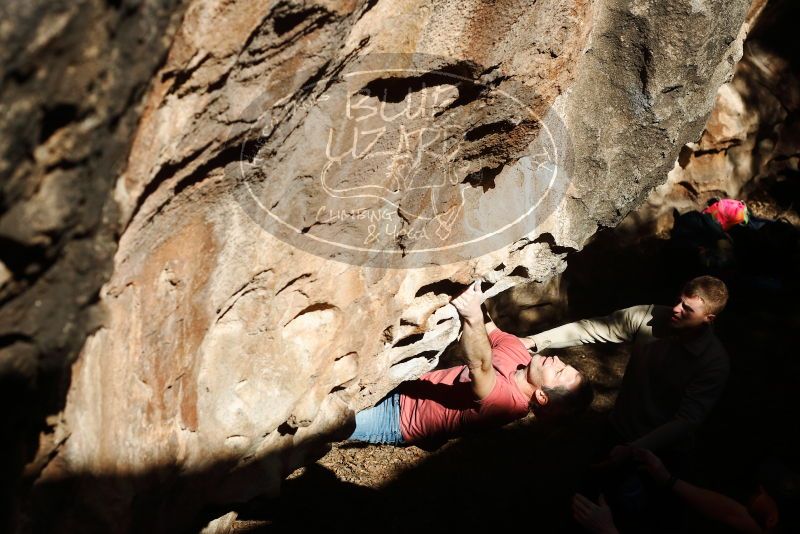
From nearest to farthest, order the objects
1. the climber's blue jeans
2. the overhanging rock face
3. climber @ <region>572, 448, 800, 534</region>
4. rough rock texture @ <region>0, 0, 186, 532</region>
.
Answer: rough rock texture @ <region>0, 0, 186, 532</region>, the overhanging rock face, climber @ <region>572, 448, 800, 534</region>, the climber's blue jeans

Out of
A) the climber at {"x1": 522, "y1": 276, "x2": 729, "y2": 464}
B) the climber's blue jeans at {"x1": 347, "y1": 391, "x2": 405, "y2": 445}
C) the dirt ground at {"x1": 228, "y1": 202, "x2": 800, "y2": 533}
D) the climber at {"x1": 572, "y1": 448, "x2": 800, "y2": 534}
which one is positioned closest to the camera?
the climber at {"x1": 572, "y1": 448, "x2": 800, "y2": 534}

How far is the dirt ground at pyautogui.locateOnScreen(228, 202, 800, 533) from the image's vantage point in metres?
3.35

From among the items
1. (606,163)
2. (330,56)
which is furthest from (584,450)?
(330,56)

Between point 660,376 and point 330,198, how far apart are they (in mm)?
1601

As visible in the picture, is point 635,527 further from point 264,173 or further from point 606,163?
point 264,173

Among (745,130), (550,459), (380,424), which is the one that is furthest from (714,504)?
(745,130)

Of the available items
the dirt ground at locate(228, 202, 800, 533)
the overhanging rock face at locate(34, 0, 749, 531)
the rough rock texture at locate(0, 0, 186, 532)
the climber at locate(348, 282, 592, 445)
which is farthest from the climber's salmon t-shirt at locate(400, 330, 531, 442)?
the rough rock texture at locate(0, 0, 186, 532)

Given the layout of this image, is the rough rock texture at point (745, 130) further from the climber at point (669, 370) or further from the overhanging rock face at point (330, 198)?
the overhanging rock face at point (330, 198)

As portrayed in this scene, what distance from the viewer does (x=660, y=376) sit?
9.27 ft

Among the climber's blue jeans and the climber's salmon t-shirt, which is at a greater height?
the climber's salmon t-shirt

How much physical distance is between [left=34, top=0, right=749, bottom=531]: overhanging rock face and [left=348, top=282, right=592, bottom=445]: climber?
0.53 ft

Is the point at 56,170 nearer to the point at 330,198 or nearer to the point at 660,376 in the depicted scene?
the point at 330,198

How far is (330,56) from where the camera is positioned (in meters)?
1.69

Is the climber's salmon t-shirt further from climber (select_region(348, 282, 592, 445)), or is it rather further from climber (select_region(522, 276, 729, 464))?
climber (select_region(522, 276, 729, 464))
